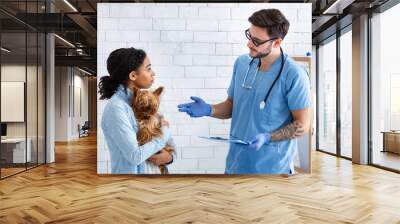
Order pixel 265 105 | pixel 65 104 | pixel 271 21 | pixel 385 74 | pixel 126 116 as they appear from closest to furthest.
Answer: pixel 265 105 < pixel 126 116 < pixel 271 21 < pixel 385 74 < pixel 65 104

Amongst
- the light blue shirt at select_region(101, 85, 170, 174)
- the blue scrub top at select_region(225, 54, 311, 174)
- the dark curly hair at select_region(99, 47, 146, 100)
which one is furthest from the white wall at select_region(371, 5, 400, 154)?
the dark curly hair at select_region(99, 47, 146, 100)

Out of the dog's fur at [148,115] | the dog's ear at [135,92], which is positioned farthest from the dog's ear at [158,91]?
the dog's ear at [135,92]

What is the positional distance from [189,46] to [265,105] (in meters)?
1.47

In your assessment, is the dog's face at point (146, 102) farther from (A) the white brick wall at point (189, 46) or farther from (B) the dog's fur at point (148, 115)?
(A) the white brick wall at point (189, 46)

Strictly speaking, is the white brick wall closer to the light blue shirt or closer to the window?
the light blue shirt

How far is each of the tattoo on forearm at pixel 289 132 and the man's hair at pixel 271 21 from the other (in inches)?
50.7

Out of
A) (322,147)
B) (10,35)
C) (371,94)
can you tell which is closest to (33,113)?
(10,35)

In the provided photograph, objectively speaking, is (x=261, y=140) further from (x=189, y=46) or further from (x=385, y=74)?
(x=385, y=74)

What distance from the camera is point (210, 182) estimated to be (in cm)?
578

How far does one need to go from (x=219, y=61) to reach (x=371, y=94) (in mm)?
3522

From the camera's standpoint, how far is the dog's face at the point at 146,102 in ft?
18.3

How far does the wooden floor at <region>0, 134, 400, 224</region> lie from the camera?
12.9ft

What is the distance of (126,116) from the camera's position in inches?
219

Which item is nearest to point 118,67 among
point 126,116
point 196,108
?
point 126,116
